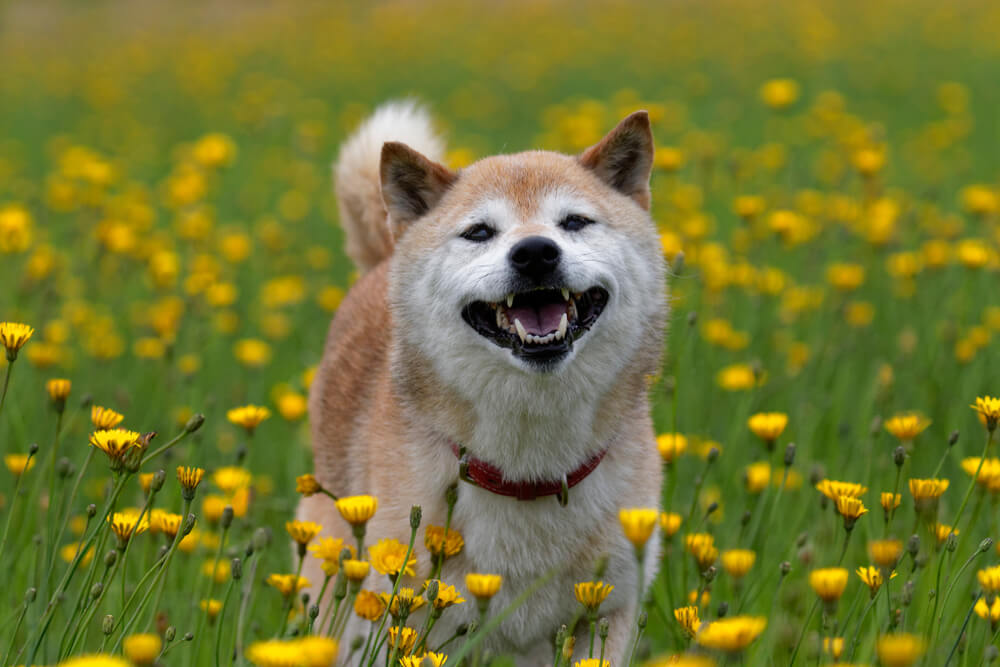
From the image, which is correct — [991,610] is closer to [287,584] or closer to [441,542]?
[441,542]

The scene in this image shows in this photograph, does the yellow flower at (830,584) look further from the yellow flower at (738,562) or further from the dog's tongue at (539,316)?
the dog's tongue at (539,316)

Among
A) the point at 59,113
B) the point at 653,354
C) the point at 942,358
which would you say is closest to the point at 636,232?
the point at 653,354

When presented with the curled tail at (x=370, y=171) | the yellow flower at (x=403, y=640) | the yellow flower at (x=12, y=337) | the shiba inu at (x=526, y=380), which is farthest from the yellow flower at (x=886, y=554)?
the curled tail at (x=370, y=171)

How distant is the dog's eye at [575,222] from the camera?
3.50 meters

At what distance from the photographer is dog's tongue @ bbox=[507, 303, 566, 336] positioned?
3.24 meters

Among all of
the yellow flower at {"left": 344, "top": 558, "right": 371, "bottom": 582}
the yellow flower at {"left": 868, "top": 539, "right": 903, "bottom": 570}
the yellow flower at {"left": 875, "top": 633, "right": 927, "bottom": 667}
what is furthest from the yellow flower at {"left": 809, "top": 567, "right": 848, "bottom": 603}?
the yellow flower at {"left": 344, "top": 558, "right": 371, "bottom": 582}

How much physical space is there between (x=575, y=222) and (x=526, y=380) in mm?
586

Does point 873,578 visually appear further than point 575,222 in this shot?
No

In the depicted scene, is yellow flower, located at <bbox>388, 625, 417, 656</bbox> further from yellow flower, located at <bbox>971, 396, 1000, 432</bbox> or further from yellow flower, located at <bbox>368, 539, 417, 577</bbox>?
yellow flower, located at <bbox>971, 396, 1000, 432</bbox>

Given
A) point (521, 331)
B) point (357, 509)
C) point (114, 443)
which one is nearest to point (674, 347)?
point (521, 331)

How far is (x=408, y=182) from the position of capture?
3793mm

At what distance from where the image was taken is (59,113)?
1360 centimetres

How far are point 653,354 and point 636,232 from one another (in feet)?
1.33

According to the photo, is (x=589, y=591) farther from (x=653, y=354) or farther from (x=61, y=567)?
(x=61, y=567)
